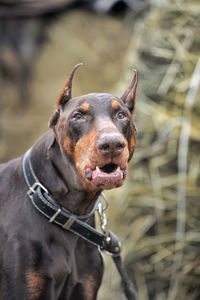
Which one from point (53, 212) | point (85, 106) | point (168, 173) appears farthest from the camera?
point (168, 173)

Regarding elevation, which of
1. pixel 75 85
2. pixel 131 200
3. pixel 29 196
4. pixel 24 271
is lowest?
pixel 75 85

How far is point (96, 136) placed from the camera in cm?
263

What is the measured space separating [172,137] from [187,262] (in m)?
0.95

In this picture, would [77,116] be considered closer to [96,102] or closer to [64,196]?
[96,102]

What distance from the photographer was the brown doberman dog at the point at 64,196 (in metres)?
2.68

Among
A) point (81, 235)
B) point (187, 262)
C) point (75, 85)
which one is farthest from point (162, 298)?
point (75, 85)

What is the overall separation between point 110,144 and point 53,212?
21.1 inches

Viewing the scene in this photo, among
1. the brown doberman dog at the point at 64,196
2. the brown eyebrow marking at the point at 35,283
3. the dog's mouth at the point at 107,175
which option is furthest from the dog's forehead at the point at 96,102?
the brown eyebrow marking at the point at 35,283

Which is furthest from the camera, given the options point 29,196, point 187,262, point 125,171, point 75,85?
point 75,85

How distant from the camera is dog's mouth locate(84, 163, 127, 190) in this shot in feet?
8.66

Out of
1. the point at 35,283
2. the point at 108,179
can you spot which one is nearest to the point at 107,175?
the point at 108,179

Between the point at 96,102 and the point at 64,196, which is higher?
the point at 96,102

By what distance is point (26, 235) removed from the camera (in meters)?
2.83

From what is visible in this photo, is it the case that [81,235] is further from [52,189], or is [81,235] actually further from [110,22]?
[110,22]
